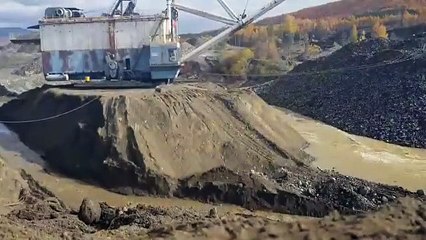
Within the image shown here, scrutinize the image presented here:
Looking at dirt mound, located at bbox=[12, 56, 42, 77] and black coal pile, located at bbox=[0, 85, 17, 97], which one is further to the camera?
dirt mound, located at bbox=[12, 56, 42, 77]

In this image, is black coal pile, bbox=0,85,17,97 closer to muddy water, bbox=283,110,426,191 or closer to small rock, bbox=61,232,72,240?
muddy water, bbox=283,110,426,191

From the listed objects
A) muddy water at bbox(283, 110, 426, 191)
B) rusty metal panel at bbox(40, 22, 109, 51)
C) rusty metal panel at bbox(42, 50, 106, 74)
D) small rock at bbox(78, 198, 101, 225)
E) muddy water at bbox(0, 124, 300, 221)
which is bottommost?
muddy water at bbox(283, 110, 426, 191)

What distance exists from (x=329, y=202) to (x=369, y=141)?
1175 centimetres

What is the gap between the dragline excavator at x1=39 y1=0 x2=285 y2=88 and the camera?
23.5m

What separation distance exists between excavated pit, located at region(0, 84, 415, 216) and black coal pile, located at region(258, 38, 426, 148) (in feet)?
28.2

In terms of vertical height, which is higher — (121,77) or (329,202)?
(121,77)

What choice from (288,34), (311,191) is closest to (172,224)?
(311,191)

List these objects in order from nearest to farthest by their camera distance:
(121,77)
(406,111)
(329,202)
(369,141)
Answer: (329,202) < (121,77) < (369,141) < (406,111)

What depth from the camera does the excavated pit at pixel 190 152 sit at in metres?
16.9

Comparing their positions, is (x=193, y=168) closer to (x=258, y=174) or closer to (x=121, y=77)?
(x=258, y=174)

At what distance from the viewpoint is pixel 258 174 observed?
17859 millimetres

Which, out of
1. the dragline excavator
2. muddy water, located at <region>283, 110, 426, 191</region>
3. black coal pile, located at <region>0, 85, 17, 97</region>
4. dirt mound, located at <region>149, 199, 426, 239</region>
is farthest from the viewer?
black coal pile, located at <region>0, 85, 17, 97</region>

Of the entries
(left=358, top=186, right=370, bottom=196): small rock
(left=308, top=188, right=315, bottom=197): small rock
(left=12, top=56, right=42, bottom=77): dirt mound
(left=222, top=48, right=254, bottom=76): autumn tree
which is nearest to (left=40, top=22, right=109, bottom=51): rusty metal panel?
(left=308, top=188, right=315, bottom=197): small rock

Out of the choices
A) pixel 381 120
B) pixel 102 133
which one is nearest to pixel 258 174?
pixel 102 133
